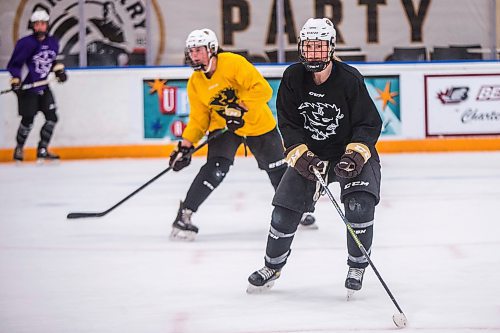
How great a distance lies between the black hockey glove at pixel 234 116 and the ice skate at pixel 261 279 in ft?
4.25

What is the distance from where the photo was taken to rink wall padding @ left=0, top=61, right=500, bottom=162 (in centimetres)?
892

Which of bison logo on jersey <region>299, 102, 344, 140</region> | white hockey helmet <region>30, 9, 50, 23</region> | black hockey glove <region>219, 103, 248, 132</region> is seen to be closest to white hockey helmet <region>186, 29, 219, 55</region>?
black hockey glove <region>219, 103, 248, 132</region>

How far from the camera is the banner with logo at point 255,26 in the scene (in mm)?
9148

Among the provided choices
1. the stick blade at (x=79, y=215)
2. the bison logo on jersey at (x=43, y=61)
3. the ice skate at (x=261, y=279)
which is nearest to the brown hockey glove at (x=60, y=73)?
the bison logo on jersey at (x=43, y=61)

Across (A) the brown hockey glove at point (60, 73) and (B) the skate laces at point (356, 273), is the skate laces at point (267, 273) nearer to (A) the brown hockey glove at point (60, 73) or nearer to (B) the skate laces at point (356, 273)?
(B) the skate laces at point (356, 273)

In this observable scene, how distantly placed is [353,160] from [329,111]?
205 mm


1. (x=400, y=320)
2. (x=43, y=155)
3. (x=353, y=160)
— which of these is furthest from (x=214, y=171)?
(x=43, y=155)

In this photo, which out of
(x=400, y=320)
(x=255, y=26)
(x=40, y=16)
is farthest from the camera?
(x=255, y=26)

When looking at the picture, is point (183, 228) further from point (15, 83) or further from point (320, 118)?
point (15, 83)

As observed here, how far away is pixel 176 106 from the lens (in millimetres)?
8961

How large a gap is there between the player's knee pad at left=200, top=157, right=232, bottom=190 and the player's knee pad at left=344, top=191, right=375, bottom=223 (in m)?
1.58

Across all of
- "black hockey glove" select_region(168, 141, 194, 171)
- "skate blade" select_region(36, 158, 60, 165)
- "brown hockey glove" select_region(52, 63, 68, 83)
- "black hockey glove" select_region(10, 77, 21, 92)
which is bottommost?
"skate blade" select_region(36, 158, 60, 165)

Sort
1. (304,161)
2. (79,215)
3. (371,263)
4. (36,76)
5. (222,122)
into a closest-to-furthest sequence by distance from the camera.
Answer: (371,263)
(304,161)
(222,122)
(79,215)
(36,76)

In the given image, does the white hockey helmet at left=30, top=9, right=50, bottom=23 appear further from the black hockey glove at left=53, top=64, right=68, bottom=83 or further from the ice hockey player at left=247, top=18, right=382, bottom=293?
the ice hockey player at left=247, top=18, right=382, bottom=293
